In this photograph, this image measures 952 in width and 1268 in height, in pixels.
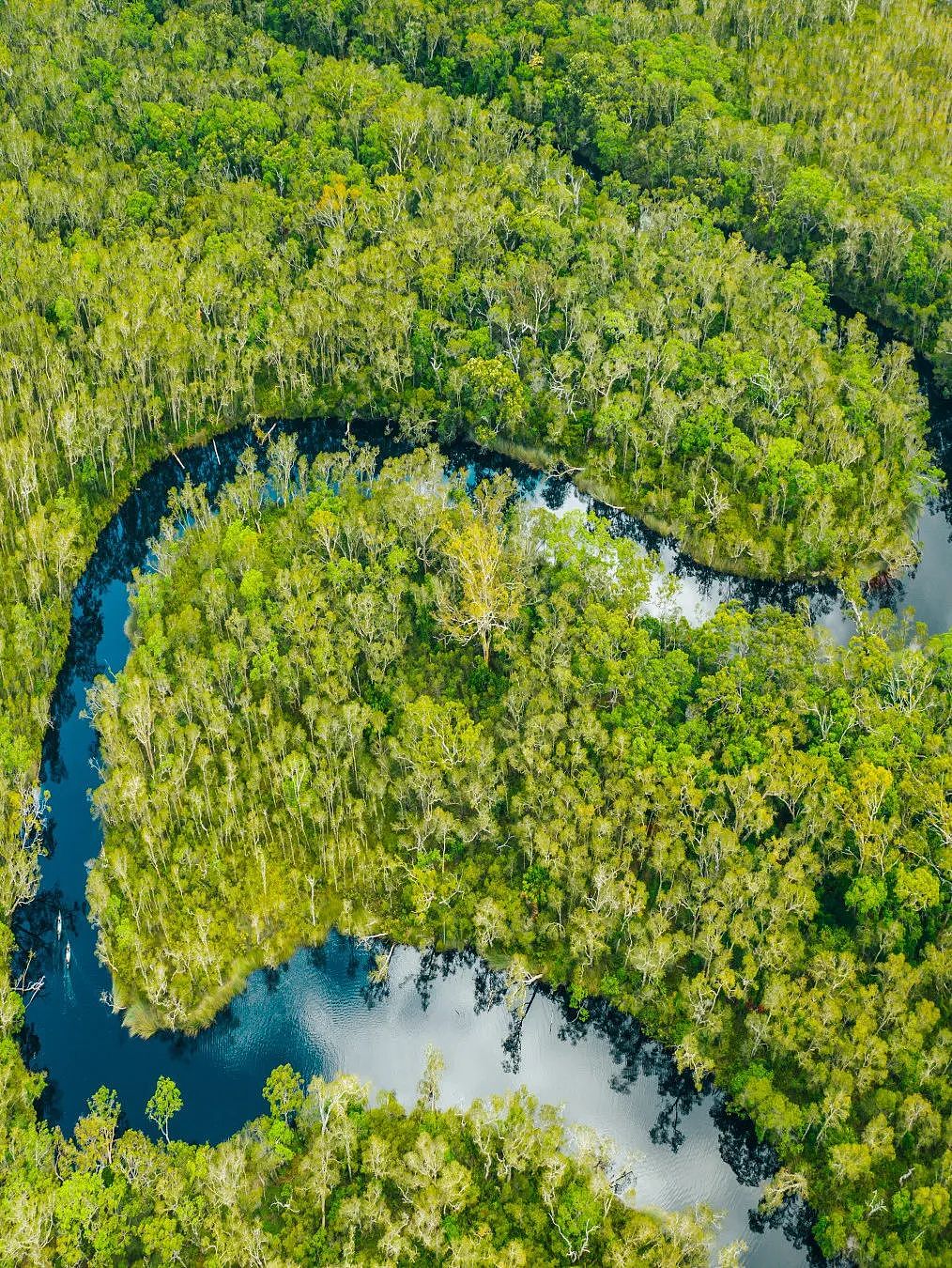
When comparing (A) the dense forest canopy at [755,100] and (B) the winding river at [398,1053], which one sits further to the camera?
(A) the dense forest canopy at [755,100]

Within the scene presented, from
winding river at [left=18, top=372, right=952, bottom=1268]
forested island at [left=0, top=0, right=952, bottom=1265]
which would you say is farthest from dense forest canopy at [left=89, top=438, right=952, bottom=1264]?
winding river at [left=18, top=372, right=952, bottom=1268]

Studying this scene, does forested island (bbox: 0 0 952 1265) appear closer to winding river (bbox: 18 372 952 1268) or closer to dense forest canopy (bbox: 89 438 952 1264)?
dense forest canopy (bbox: 89 438 952 1264)

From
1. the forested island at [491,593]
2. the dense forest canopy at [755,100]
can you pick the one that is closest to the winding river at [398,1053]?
the forested island at [491,593]

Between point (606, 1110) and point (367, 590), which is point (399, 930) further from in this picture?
point (367, 590)

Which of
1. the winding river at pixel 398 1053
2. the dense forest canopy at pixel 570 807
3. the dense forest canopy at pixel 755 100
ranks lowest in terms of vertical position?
the winding river at pixel 398 1053

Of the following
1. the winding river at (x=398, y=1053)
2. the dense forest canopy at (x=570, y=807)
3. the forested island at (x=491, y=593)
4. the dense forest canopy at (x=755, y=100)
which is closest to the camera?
the forested island at (x=491, y=593)

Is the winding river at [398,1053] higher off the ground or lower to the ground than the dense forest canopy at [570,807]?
lower

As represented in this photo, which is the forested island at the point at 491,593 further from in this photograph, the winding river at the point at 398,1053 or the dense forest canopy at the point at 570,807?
the winding river at the point at 398,1053

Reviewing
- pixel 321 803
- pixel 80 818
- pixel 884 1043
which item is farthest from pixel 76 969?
pixel 884 1043
